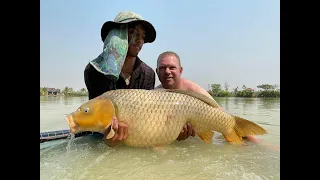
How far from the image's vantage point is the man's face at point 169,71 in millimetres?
2736

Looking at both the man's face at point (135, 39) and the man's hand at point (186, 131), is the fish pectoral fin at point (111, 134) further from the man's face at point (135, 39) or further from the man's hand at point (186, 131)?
the man's face at point (135, 39)

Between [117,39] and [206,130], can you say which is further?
[117,39]

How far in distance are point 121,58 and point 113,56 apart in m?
0.08

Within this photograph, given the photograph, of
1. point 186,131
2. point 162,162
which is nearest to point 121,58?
point 186,131

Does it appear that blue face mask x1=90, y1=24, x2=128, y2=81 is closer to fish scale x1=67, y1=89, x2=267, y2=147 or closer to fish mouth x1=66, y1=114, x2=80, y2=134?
fish scale x1=67, y1=89, x2=267, y2=147

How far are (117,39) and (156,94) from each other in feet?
2.28

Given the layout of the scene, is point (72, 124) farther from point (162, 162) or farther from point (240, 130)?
→ point (240, 130)

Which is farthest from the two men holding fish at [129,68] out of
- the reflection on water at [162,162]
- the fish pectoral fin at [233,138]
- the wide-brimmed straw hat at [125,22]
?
the fish pectoral fin at [233,138]

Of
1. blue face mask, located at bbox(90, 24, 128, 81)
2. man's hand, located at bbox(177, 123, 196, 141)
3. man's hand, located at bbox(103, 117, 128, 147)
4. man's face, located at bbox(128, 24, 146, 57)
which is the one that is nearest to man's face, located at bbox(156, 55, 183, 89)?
man's face, located at bbox(128, 24, 146, 57)

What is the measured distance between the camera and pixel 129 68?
2.75 metres
